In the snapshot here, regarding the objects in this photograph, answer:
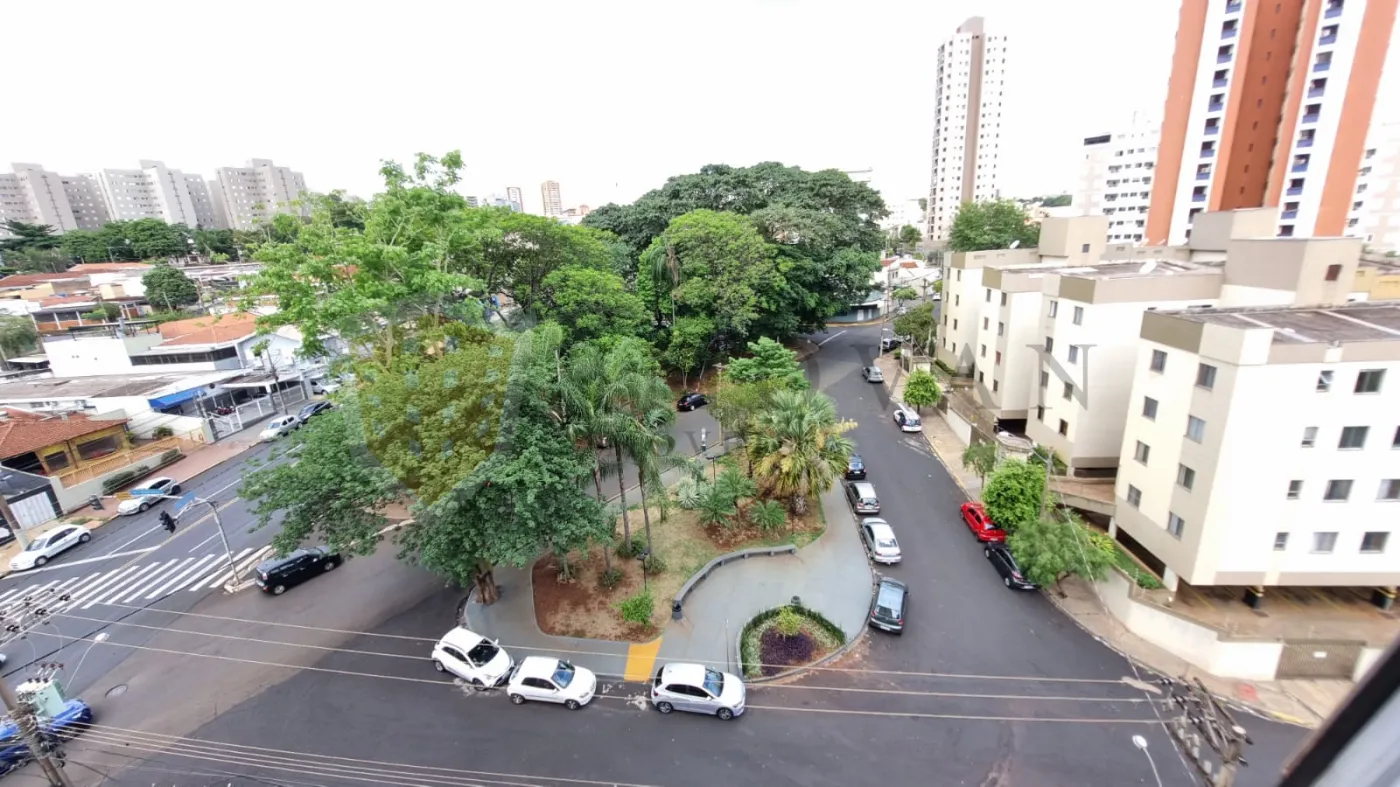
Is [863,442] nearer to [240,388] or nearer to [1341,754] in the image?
[1341,754]

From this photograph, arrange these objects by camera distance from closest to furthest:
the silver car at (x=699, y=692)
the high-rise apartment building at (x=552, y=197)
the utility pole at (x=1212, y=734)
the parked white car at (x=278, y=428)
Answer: the utility pole at (x=1212, y=734) → the silver car at (x=699, y=692) → the parked white car at (x=278, y=428) → the high-rise apartment building at (x=552, y=197)

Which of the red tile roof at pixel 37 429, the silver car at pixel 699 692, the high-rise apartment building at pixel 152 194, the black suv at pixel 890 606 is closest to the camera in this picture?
the silver car at pixel 699 692

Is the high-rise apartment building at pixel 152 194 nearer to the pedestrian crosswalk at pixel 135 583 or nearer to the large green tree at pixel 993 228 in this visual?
the pedestrian crosswalk at pixel 135 583

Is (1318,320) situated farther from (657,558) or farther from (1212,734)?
(657,558)

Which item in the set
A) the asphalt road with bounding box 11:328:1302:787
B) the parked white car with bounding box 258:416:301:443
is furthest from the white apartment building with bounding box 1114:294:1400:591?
the parked white car with bounding box 258:416:301:443

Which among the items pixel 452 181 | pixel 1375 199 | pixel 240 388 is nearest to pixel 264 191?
pixel 240 388

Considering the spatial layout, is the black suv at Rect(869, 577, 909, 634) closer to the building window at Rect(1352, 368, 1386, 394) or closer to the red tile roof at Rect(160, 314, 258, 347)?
the building window at Rect(1352, 368, 1386, 394)

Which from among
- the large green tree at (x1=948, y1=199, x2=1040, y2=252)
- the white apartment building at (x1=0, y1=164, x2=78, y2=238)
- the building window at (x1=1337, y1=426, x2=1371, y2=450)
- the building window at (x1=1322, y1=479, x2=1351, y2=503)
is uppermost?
the white apartment building at (x1=0, y1=164, x2=78, y2=238)

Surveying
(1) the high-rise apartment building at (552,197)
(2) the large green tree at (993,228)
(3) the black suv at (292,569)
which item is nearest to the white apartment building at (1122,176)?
(2) the large green tree at (993,228)
